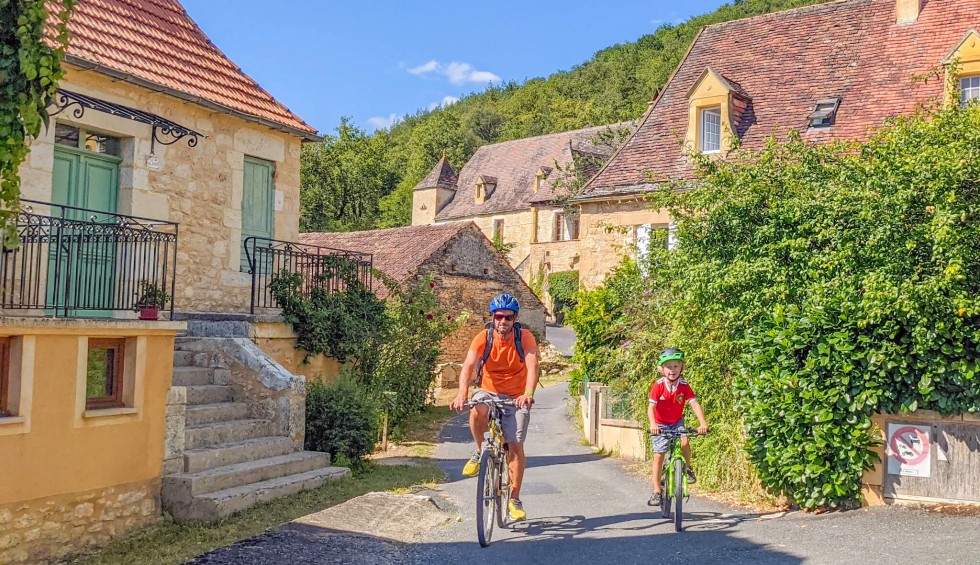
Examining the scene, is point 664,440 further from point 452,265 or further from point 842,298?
point 452,265

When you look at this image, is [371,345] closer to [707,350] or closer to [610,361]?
[610,361]

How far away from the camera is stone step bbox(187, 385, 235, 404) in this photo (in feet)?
32.6

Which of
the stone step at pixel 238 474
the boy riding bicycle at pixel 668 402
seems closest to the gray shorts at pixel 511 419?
the boy riding bicycle at pixel 668 402

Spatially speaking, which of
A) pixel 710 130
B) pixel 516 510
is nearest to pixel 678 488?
pixel 516 510

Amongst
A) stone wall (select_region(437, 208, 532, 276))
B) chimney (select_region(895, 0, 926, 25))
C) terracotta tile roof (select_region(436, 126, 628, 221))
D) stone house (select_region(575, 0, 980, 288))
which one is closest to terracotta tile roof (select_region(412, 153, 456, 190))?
terracotta tile roof (select_region(436, 126, 628, 221))

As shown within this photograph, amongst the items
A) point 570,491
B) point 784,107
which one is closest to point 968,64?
point 784,107

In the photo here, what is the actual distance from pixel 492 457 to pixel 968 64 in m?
13.8

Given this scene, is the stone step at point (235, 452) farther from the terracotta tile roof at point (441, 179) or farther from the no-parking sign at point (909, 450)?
the terracotta tile roof at point (441, 179)

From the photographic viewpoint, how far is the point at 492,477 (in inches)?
280

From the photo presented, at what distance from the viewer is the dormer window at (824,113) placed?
1748 cm

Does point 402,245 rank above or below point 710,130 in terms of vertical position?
below

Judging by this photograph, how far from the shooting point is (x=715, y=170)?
10648mm

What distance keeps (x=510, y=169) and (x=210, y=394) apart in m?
43.3

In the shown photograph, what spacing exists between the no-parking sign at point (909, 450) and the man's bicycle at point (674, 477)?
88.0 inches
